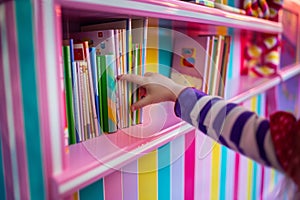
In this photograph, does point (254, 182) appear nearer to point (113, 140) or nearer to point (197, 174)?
point (197, 174)

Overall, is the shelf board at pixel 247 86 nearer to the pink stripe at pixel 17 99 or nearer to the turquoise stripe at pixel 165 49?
the turquoise stripe at pixel 165 49

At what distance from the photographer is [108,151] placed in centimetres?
61

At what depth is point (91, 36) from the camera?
71 centimetres

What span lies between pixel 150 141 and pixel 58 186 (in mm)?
277

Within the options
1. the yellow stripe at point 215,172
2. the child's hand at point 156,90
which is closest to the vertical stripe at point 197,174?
the yellow stripe at point 215,172

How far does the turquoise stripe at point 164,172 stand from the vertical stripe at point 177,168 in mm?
24

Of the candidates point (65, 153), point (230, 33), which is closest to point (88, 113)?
point (65, 153)

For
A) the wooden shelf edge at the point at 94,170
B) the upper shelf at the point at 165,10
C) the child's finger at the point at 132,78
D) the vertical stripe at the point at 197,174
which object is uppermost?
the upper shelf at the point at 165,10

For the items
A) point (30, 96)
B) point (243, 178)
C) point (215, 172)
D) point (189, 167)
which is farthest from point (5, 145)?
point (243, 178)

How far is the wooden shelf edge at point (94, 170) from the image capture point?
0.48m

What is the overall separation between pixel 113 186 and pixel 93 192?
2.8 inches

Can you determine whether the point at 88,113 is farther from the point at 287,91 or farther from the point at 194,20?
the point at 287,91

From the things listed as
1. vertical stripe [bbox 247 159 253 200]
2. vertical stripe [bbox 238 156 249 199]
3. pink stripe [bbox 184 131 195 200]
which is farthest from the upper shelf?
vertical stripe [bbox 247 159 253 200]

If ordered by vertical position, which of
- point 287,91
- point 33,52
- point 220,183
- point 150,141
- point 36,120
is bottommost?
point 220,183
